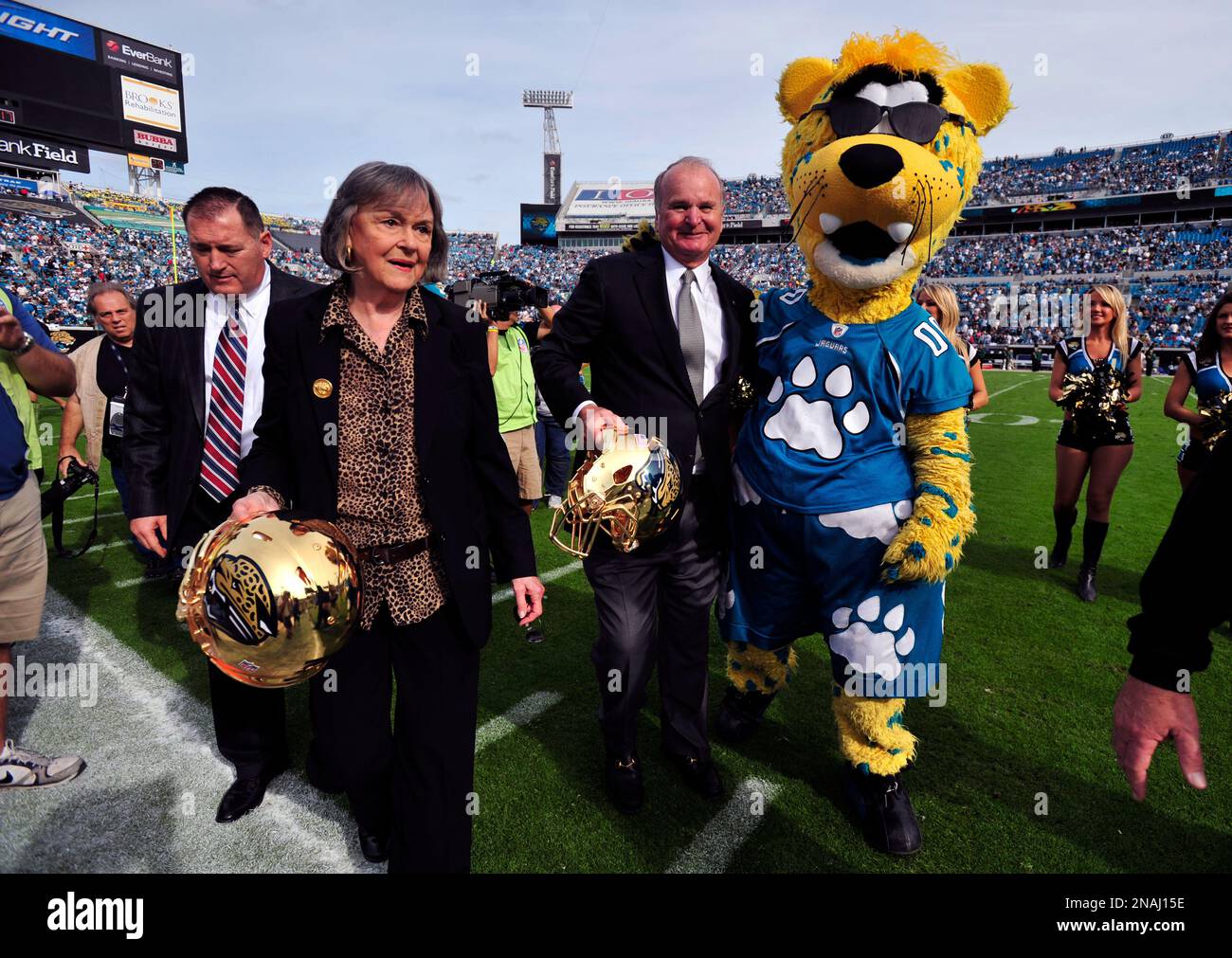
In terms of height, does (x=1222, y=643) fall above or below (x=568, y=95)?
below

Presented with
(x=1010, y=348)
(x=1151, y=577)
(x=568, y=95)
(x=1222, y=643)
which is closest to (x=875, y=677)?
(x=1151, y=577)

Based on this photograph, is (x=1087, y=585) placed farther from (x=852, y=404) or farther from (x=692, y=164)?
(x=692, y=164)

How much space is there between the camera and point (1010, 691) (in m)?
3.52

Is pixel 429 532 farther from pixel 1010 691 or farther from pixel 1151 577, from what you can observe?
pixel 1010 691

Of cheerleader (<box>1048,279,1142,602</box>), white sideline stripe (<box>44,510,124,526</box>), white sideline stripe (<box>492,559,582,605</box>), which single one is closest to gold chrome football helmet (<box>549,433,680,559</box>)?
white sideline stripe (<box>492,559,582,605</box>)

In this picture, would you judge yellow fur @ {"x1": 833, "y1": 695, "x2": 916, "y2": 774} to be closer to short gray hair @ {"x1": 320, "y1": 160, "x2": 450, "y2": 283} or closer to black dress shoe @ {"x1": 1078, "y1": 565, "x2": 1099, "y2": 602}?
short gray hair @ {"x1": 320, "y1": 160, "x2": 450, "y2": 283}

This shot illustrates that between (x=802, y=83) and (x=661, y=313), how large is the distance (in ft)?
3.71

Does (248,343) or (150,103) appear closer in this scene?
(248,343)

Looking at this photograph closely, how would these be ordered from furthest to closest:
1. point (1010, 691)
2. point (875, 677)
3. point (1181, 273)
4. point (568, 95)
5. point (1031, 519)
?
point (568, 95), point (1181, 273), point (1031, 519), point (1010, 691), point (875, 677)

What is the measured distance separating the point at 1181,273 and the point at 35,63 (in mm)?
51298

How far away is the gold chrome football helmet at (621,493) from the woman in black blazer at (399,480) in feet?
0.65

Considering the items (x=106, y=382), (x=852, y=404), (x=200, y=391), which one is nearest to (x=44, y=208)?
(x=106, y=382)

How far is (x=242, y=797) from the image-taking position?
8.56ft
